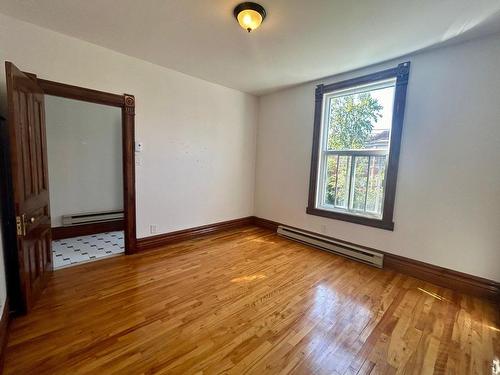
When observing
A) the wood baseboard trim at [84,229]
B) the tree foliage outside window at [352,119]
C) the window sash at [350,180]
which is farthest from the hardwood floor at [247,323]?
the tree foliage outside window at [352,119]

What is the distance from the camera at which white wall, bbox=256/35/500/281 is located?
229 centimetres

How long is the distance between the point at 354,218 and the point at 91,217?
4257 millimetres

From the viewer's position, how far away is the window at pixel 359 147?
288cm

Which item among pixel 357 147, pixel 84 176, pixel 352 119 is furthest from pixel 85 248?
pixel 352 119

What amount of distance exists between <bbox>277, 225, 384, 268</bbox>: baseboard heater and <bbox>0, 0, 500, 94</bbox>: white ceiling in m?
2.45

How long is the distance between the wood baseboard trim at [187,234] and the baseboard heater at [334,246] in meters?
0.84

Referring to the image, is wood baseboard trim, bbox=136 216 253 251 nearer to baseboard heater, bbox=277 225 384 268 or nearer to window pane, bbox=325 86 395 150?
baseboard heater, bbox=277 225 384 268

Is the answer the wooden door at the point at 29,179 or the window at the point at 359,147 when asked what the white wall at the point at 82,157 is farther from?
the window at the point at 359,147

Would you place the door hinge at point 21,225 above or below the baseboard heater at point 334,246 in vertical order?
above

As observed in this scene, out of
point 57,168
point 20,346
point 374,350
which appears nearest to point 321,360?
point 374,350

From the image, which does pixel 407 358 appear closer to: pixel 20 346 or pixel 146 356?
pixel 146 356

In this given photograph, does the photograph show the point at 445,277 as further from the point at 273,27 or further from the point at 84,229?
the point at 84,229

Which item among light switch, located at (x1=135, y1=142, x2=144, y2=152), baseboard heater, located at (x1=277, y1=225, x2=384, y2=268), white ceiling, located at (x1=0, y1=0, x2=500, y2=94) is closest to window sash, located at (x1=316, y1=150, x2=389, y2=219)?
baseboard heater, located at (x1=277, y1=225, x2=384, y2=268)

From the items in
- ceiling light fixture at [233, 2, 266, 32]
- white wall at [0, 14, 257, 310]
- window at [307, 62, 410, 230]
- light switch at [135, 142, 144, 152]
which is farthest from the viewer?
light switch at [135, 142, 144, 152]
